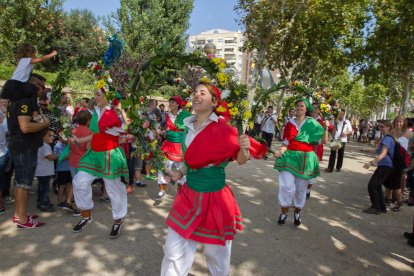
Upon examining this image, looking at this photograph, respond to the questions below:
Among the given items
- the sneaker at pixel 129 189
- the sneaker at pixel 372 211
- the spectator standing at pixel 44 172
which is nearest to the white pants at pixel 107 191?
the spectator standing at pixel 44 172

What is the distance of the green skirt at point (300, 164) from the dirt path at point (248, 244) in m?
0.91

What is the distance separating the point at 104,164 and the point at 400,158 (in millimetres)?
5594

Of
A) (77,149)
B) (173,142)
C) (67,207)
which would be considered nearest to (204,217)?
(77,149)

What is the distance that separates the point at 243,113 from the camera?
339 centimetres

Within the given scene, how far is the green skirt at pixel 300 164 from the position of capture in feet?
17.0

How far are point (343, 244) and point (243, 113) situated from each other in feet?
9.15

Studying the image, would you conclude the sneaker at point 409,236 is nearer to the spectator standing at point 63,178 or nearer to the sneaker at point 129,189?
the sneaker at point 129,189

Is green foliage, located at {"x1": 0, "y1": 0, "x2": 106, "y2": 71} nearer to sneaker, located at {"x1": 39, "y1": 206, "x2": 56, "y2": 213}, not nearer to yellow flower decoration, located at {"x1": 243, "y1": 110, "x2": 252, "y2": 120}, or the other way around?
sneaker, located at {"x1": 39, "y1": 206, "x2": 56, "y2": 213}


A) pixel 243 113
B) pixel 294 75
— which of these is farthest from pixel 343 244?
pixel 294 75

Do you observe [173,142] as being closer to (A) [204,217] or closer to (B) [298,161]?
(B) [298,161]

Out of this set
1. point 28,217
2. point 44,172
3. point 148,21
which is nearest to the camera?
point 28,217

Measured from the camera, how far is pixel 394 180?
6.64 metres

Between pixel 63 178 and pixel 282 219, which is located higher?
pixel 63 178

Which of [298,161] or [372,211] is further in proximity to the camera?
[372,211]
